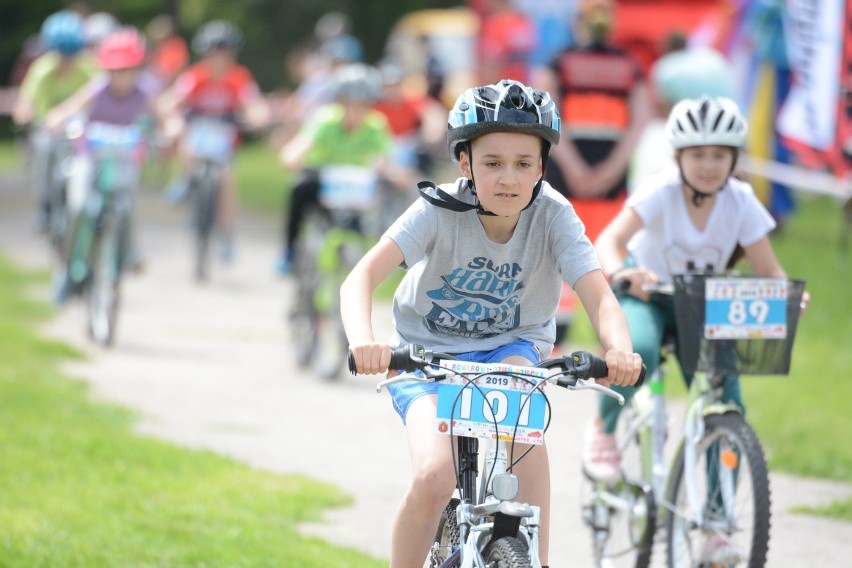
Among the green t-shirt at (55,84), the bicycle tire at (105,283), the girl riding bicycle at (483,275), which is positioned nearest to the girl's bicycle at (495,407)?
the girl riding bicycle at (483,275)

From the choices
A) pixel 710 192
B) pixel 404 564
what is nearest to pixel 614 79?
pixel 710 192

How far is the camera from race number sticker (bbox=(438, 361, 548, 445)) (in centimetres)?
429

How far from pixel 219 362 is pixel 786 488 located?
534 cm

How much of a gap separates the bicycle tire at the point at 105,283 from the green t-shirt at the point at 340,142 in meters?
1.83

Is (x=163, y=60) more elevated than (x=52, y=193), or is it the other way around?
(x=163, y=60)

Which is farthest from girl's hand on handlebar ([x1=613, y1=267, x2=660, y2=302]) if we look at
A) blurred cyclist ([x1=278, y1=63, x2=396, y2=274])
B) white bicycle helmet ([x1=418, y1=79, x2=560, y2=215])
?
blurred cyclist ([x1=278, y1=63, x2=396, y2=274])

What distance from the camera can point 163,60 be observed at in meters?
31.3

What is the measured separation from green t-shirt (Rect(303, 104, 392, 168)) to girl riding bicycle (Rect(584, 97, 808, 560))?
6.04 metres

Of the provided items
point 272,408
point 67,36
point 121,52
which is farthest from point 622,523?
point 67,36

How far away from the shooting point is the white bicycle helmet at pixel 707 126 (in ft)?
19.4

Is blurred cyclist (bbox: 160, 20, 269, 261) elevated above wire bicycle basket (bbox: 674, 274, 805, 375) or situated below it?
above

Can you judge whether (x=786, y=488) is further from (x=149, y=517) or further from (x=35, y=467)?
(x=35, y=467)

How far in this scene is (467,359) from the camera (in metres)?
4.86

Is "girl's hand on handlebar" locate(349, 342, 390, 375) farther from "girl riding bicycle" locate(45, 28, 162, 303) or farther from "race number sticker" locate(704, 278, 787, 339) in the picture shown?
"girl riding bicycle" locate(45, 28, 162, 303)
